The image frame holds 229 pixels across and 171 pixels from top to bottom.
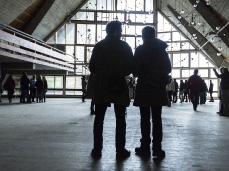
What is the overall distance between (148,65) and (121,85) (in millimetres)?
408

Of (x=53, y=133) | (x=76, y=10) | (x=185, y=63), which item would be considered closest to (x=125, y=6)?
(x=76, y=10)

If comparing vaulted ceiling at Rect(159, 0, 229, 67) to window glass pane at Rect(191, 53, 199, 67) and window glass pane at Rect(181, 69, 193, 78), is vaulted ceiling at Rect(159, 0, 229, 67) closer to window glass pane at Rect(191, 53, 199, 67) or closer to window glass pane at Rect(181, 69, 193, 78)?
window glass pane at Rect(191, 53, 199, 67)

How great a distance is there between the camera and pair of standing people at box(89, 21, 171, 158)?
10.2ft

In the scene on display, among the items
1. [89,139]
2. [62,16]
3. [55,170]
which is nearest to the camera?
[55,170]

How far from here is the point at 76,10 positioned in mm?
27188

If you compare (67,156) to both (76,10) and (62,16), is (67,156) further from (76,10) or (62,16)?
(76,10)

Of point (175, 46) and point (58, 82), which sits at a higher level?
point (175, 46)

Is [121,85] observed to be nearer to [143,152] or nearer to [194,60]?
[143,152]

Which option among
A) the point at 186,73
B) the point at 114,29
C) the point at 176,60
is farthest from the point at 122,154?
the point at 176,60

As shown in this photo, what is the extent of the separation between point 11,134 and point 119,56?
232cm

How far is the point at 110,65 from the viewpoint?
3150 millimetres

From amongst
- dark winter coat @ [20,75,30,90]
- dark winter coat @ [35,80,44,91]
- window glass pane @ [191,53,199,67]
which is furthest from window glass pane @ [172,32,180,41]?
dark winter coat @ [20,75,30,90]

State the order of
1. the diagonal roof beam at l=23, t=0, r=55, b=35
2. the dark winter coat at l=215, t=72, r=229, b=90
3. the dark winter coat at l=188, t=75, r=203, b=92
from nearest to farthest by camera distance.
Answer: the dark winter coat at l=215, t=72, r=229, b=90 → the dark winter coat at l=188, t=75, r=203, b=92 → the diagonal roof beam at l=23, t=0, r=55, b=35

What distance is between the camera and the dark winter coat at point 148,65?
3.23 meters
